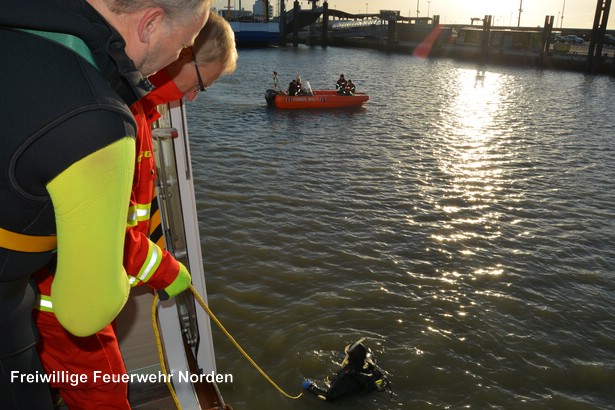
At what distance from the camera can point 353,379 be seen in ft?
16.2

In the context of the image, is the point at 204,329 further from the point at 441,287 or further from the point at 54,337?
the point at 441,287

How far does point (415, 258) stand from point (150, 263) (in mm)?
6685

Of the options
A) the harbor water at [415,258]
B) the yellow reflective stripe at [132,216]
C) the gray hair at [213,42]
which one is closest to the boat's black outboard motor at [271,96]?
the harbor water at [415,258]

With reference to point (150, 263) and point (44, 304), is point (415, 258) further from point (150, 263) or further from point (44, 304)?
point (44, 304)

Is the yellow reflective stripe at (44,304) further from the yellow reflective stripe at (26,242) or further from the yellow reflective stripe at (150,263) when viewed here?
the yellow reflective stripe at (26,242)

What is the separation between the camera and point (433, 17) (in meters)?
67.2

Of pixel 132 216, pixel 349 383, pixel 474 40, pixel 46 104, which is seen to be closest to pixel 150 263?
pixel 132 216

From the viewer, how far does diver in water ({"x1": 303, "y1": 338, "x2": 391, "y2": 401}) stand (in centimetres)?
489

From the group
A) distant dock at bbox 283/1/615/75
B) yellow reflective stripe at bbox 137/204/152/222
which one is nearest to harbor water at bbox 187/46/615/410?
yellow reflective stripe at bbox 137/204/152/222

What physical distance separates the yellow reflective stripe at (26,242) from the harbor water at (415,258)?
4.30 m

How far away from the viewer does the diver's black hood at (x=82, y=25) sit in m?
0.96

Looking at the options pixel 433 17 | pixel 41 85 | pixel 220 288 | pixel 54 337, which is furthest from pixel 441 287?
pixel 433 17

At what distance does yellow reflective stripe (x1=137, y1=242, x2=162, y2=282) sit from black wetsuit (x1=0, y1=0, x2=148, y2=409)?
2.37ft

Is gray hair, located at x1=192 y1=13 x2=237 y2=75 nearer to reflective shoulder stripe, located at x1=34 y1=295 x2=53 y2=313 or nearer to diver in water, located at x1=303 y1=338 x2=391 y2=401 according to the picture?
reflective shoulder stripe, located at x1=34 y1=295 x2=53 y2=313
